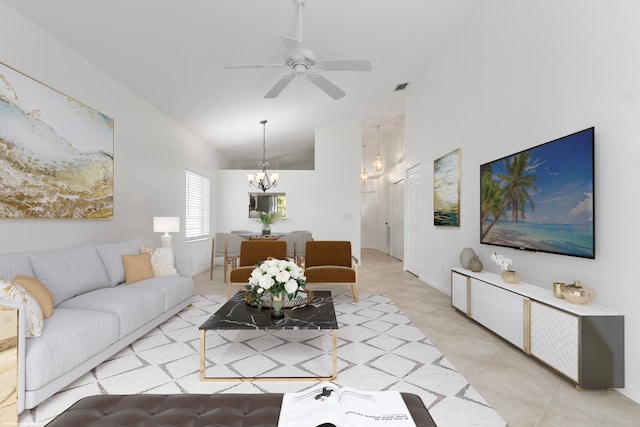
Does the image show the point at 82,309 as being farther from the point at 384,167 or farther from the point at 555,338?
the point at 384,167

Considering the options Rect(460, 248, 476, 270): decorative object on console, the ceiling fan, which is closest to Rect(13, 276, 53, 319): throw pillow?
the ceiling fan

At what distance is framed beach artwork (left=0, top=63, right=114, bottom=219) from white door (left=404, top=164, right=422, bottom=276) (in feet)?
17.1

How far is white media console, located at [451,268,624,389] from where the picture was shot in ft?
7.24

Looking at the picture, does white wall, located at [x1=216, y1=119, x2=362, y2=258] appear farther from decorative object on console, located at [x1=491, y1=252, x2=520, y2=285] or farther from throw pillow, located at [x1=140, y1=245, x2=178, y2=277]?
decorative object on console, located at [x1=491, y1=252, x2=520, y2=285]

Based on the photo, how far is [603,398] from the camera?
7.15 feet

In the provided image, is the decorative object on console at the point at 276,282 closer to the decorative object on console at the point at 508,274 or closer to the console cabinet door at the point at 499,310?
the console cabinet door at the point at 499,310

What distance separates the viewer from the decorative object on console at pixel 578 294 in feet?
7.88

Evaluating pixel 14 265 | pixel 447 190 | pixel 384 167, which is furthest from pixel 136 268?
pixel 384 167

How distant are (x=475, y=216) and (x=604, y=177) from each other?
1.91m

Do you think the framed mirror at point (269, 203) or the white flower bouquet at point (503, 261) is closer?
the white flower bouquet at point (503, 261)

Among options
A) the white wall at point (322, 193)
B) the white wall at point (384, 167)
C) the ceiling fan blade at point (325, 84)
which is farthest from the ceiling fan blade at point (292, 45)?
the white wall at point (384, 167)

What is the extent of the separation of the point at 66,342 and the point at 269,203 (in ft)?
21.3

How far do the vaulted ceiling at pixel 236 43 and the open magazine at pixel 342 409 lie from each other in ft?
11.5

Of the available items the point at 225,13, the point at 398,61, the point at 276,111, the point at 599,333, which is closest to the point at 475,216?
the point at 599,333
